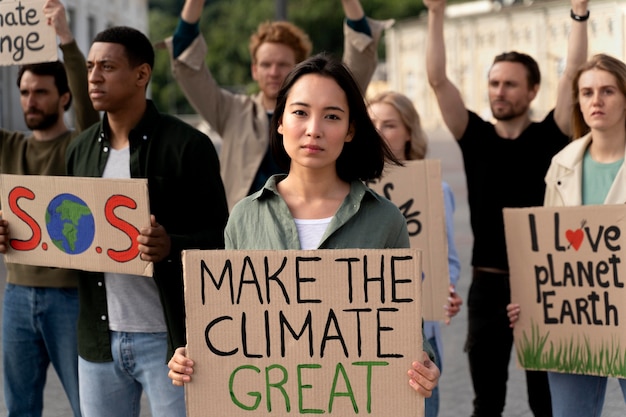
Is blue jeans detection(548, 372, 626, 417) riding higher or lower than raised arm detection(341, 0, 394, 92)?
lower

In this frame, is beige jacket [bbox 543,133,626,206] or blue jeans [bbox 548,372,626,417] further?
beige jacket [bbox 543,133,626,206]

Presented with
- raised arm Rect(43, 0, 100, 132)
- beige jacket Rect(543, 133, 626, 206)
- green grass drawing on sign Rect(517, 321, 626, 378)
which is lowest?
green grass drawing on sign Rect(517, 321, 626, 378)

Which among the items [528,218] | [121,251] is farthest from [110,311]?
[528,218]

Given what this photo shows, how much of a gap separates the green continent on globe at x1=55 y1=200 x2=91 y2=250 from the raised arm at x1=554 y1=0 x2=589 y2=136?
2166mm

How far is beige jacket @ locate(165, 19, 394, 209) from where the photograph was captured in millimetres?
4789

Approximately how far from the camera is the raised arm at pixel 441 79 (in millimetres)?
4621

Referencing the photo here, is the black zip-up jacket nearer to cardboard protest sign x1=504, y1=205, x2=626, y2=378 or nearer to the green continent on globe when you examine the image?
the green continent on globe

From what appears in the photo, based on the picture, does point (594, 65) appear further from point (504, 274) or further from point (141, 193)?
point (141, 193)

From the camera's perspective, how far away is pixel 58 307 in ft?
13.4

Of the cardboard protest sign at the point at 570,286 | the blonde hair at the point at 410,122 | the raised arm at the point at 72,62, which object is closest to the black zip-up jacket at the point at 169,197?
the raised arm at the point at 72,62

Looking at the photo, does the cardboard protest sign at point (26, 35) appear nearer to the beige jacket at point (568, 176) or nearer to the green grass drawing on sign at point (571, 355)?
the beige jacket at point (568, 176)

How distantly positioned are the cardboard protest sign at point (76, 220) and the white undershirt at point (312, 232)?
733 millimetres

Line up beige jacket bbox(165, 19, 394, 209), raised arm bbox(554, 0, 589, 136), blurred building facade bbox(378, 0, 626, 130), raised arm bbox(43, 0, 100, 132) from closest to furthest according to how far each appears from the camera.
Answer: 1. raised arm bbox(43, 0, 100, 132)
2. raised arm bbox(554, 0, 589, 136)
3. beige jacket bbox(165, 19, 394, 209)
4. blurred building facade bbox(378, 0, 626, 130)

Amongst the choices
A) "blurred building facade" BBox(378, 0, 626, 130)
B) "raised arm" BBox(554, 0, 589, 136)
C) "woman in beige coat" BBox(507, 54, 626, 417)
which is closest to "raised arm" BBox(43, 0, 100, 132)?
"woman in beige coat" BBox(507, 54, 626, 417)
